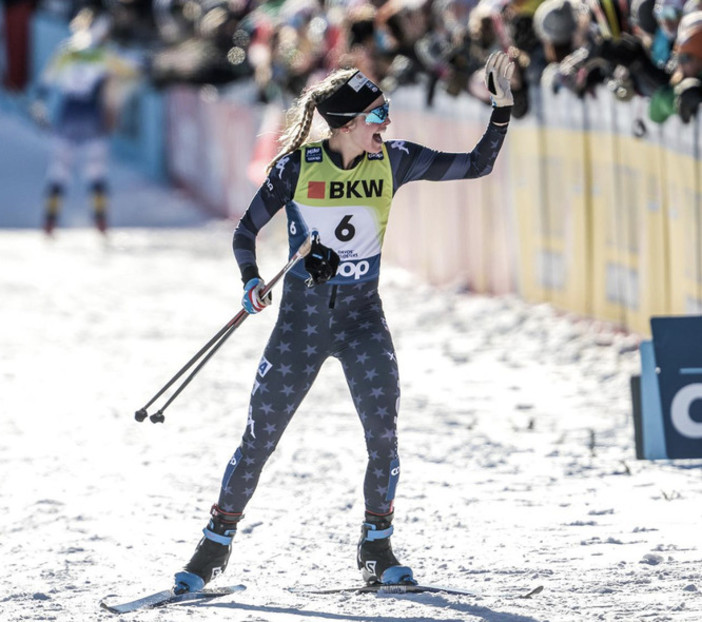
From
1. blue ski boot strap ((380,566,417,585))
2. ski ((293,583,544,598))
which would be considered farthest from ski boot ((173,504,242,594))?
blue ski boot strap ((380,566,417,585))

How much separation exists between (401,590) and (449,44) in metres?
7.26

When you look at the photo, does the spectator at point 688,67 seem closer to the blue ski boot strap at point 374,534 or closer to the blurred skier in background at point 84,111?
the blue ski boot strap at point 374,534

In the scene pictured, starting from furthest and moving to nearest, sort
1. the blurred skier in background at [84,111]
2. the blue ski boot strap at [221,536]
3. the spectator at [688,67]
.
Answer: the blurred skier in background at [84,111] < the spectator at [688,67] < the blue ski boot strap at [221,536]

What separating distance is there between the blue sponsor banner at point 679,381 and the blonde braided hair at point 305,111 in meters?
1.88

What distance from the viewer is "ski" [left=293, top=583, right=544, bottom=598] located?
5236 mm

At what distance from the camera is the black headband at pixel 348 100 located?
5270 mm

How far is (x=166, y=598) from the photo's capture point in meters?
5.26

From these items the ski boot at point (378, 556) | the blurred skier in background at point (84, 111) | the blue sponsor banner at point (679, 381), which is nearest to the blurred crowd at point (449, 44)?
the blurred skier in background at point (84, 111)

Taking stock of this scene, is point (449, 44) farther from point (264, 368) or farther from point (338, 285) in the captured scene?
point (264, 368)

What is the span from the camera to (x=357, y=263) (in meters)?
5.37

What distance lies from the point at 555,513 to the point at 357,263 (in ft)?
5.32

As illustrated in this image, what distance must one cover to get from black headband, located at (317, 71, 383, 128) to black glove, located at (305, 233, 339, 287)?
1.48 ft

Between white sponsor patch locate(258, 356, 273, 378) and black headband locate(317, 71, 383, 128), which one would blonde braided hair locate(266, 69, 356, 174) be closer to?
black headband locate(317, 71, 383, 128)

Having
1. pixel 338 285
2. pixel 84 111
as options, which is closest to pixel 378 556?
pixel 338 285
